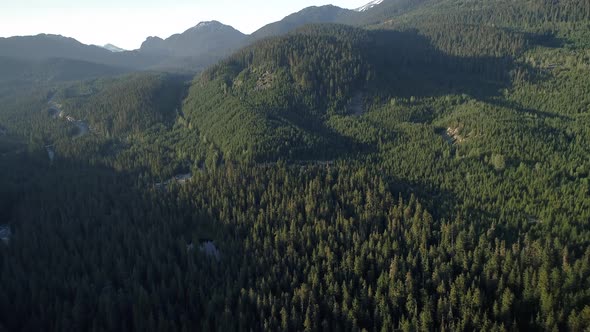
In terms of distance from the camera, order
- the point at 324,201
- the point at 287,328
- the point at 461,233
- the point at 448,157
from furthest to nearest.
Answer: the point at 448,157
the point at 324,201
the point at 461,233
the point at 287,328

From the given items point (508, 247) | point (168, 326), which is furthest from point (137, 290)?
point (508, 247)

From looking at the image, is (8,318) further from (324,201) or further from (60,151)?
(60,151)

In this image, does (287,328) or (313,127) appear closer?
(287,328)

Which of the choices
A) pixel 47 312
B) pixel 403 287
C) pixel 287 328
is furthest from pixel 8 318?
pixel 403 287

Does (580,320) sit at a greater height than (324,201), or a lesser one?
lesser

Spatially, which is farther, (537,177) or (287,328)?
(537,177)

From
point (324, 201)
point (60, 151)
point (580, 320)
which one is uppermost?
point (60, 151)

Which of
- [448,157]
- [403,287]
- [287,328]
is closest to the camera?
[287,328]

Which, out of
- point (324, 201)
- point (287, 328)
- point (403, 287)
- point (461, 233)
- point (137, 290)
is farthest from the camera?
point (324, 201)

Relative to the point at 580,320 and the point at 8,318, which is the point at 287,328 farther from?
the point at 8,318
